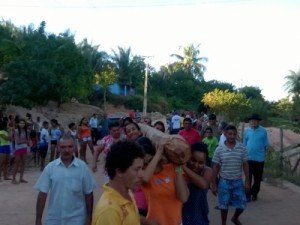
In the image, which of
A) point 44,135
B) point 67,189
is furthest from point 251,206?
point 44,135

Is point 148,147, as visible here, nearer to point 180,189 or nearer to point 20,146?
point 180,189

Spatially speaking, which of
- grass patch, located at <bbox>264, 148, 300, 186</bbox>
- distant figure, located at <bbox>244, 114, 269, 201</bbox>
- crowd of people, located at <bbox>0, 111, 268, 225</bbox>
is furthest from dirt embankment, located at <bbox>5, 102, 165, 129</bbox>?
crowd of people, located at <bbox>0, 111, 268, 225</bbox>

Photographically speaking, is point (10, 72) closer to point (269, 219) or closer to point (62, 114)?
point (62, 114)

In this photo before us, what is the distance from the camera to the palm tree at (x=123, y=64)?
A: 5431cm

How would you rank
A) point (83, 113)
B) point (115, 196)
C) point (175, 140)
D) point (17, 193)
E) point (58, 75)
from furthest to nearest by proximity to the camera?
point (83, 113), point (58, 75), point (17, 193), point (175, 140), point (115, 196)

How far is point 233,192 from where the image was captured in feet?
22.4

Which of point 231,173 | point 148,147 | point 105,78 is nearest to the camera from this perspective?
point 148,147

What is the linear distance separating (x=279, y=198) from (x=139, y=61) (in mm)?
45810

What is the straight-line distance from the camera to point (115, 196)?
261 cm

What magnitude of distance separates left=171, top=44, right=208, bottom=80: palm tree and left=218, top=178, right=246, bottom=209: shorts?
183ft

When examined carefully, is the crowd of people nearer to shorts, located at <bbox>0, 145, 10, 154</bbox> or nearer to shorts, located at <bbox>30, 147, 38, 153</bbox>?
shorts, located at <bbox>0, 145, 10, 154</bbox>

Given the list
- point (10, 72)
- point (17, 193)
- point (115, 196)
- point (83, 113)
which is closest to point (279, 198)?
point (17, 193)

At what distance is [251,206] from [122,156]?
6.78 meters

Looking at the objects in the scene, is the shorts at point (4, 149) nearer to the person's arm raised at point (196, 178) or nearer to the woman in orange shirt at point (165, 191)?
the person's arm raised at point (196, 178)
